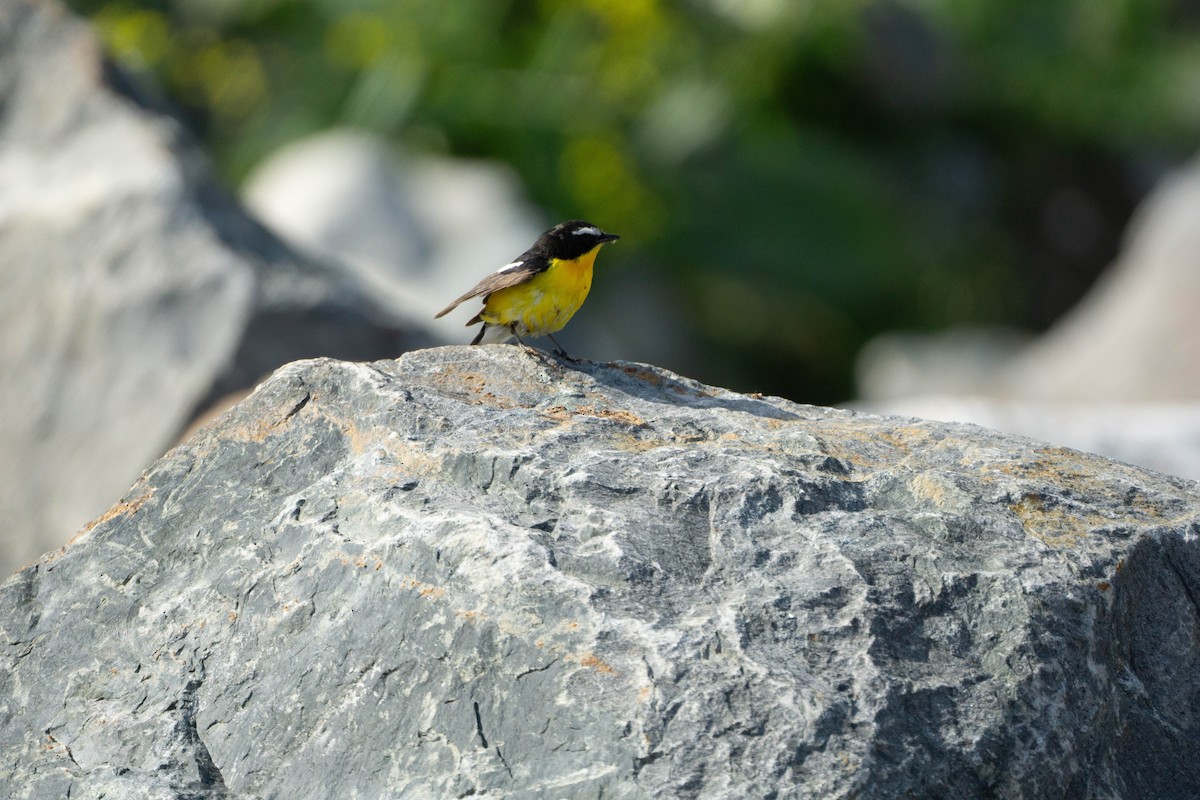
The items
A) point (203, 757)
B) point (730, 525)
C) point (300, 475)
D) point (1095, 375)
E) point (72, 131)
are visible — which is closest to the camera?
point (203, 757)

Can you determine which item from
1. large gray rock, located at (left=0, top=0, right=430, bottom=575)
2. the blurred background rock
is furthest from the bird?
the blurred background rock

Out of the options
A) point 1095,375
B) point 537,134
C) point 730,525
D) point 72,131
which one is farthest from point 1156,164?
point 730,525

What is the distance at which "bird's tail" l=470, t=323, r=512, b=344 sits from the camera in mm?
6227

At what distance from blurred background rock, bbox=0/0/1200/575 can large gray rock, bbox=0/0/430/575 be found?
→ 4630mm

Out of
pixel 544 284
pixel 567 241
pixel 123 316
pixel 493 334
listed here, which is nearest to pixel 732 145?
pixel 123 316

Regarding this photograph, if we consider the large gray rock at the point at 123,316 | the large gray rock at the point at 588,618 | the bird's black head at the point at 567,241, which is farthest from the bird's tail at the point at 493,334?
the large gray rock at the point at 123,316

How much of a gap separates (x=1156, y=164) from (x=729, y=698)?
68.6 ft

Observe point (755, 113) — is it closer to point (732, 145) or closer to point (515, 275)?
point (732, 145)

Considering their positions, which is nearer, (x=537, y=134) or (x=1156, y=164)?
(x=537, y=134)

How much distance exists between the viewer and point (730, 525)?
4.06m

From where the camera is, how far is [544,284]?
5926 mm

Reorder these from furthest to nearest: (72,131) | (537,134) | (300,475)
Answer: (537,134)
(72,131)
(300,475)

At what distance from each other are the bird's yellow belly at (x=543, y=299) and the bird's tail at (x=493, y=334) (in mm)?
58

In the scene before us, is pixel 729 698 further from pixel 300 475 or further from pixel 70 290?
pixel 70 290
